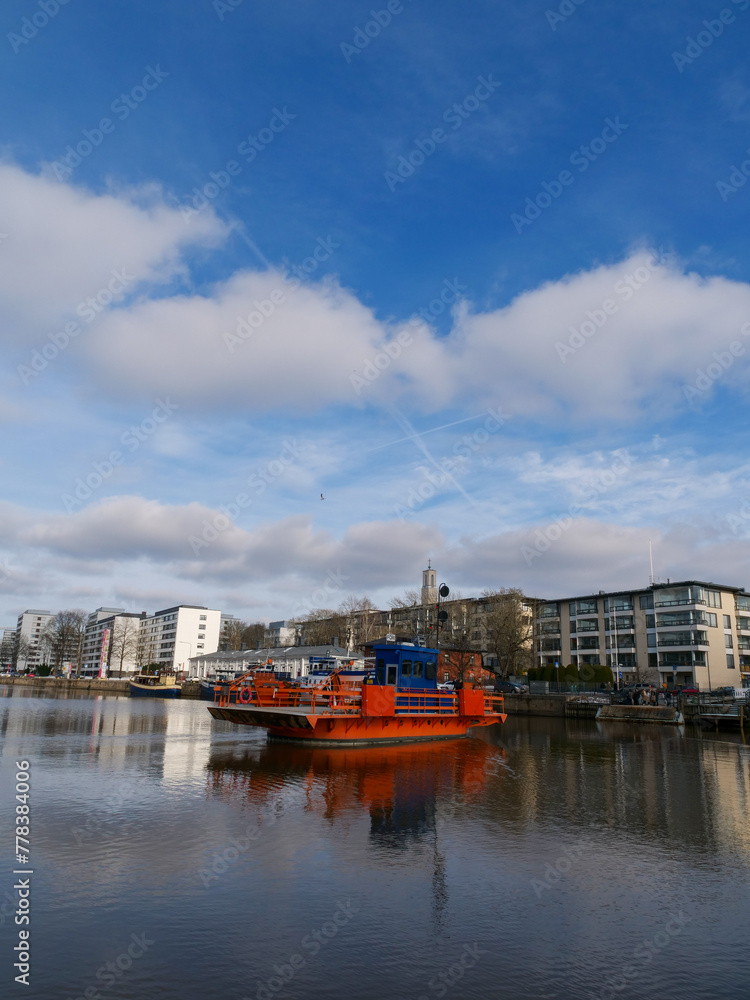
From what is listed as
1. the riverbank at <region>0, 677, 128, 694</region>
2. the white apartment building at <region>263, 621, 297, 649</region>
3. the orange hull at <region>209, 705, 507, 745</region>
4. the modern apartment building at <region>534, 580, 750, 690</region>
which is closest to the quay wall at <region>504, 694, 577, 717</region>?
the modern apartment building at <region>534, 580, 750, 690</region>

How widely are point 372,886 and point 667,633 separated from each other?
257ft

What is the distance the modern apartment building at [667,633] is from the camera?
77.2 meters

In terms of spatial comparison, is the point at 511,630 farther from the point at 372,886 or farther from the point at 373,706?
the point at 372,886

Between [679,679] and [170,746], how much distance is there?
68.6 meters

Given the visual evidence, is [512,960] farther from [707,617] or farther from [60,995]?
[707,617]

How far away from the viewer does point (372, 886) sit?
1034 cm

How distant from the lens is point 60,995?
6.86 meters

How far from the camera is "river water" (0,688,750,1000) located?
7594mm

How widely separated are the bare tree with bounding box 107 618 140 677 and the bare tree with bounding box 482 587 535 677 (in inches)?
4009

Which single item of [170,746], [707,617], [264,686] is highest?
[707,617]

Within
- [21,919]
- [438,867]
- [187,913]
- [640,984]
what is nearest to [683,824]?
[438,867]

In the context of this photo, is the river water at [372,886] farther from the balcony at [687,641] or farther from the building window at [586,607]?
the building window at [586,607]

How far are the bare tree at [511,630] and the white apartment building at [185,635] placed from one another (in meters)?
91.2

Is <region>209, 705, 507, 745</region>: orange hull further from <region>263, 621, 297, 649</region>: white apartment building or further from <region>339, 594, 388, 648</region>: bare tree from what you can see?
<region>263, 621, 297, 649</region>: white apartment building
